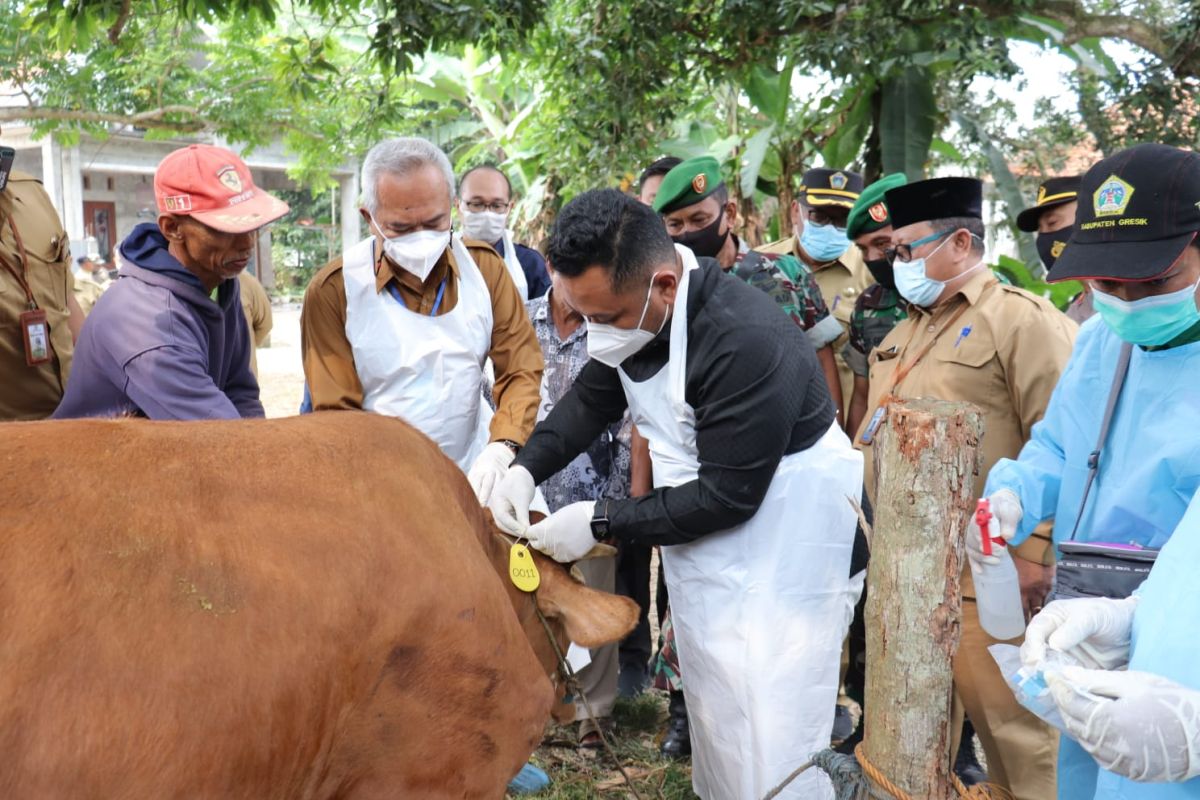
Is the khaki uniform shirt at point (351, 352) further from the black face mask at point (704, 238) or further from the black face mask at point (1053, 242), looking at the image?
the black face mask at point (1053, 242)

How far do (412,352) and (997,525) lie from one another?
6.25 feet

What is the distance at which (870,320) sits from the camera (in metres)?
4.72

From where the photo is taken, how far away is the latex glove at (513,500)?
2.84 metres

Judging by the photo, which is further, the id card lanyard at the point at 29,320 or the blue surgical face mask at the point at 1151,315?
the id card lanyard at the point at 29,320

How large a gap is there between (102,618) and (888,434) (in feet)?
4.96

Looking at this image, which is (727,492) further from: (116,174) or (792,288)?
(116,174)

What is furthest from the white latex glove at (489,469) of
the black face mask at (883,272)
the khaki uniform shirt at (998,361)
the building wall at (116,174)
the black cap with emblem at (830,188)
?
the building wall at (116,174)

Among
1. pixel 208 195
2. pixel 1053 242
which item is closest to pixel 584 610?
pixel 208 195

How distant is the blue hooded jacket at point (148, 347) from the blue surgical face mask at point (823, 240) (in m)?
3.30

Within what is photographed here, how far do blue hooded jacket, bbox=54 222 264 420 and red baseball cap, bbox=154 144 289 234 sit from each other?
158 millimetres

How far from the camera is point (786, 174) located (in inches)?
376

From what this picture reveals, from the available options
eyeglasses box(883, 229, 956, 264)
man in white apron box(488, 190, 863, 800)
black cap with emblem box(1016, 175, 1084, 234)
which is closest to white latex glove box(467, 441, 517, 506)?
man in white apron box(488, 190, 863, 800)

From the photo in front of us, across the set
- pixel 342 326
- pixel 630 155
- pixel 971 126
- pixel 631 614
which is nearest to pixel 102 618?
pixel 631 614

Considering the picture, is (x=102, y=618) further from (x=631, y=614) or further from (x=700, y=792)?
(x=700, y=792)
